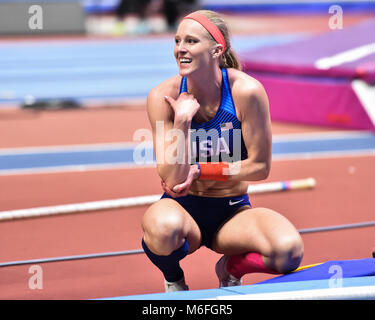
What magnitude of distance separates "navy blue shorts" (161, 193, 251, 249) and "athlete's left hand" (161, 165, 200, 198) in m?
0.18

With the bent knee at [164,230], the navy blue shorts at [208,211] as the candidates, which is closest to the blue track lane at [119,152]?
the navy blue shorts at [208,211]

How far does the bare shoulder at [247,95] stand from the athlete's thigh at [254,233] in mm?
464

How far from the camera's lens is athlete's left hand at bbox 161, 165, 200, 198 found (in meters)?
2.94

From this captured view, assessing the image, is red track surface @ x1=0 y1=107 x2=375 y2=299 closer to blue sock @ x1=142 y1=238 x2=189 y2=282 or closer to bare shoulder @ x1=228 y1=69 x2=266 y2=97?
blue sock @ x1=142 y1=238 x2=189 y2=282

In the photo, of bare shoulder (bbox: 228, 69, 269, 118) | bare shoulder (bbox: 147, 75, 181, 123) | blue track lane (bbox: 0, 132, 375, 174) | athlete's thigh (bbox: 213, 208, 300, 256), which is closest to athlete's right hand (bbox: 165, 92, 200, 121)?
bare shoulder (bbox: 147, 75, 181, 123)

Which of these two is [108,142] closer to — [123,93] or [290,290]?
[123,93]

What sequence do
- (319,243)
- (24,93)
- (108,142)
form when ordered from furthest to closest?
1. (24,93)
2. (108,142)
3. (319,243)

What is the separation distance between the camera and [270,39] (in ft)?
52.6

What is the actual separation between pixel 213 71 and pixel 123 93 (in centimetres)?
789

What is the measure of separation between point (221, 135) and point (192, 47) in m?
0.42

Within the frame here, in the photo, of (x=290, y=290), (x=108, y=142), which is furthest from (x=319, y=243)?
(x=108, y=142)

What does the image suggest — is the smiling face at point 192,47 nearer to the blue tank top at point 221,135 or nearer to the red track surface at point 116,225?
the blue tank top at point 221,135

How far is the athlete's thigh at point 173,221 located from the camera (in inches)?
113
